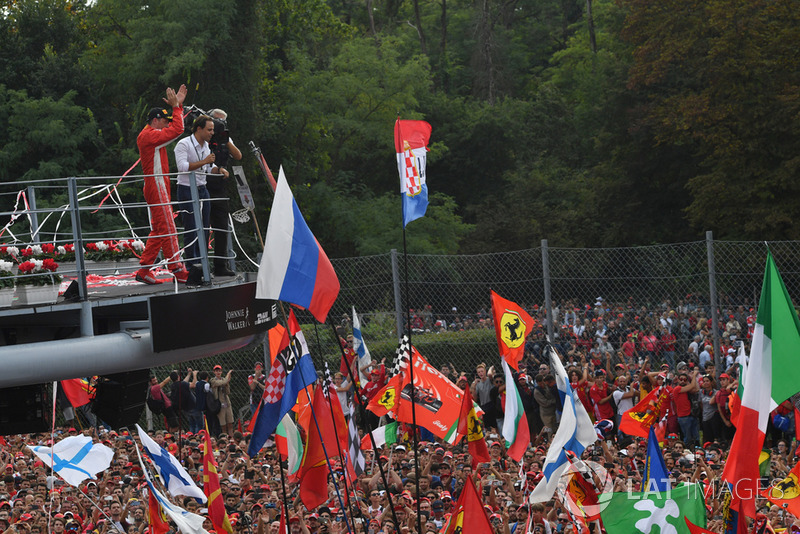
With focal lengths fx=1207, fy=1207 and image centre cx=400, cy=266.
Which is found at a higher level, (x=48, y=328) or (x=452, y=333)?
(x=48, y=328)

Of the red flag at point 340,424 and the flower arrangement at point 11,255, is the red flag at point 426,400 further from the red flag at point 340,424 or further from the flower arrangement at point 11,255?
the flower arrangement at point 11,255

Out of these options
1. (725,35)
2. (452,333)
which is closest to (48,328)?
(452,333)

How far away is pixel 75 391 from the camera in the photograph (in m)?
15.0

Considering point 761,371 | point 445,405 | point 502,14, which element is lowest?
point 445,405

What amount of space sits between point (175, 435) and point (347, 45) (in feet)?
87.3

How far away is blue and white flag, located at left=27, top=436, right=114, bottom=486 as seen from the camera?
12.9 m

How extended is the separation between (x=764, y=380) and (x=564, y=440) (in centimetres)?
337

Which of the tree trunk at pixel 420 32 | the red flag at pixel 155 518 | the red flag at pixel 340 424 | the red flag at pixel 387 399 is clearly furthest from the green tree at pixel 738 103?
the red flag at pixel 155 518

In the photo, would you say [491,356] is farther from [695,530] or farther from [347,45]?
[347,45]

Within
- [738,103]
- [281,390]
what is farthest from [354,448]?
[738,103]

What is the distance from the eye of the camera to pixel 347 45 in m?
42.8

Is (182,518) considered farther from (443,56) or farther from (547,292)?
(443,56)

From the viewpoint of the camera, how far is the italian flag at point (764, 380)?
774 cm

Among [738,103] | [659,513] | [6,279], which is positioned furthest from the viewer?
[738,103]
